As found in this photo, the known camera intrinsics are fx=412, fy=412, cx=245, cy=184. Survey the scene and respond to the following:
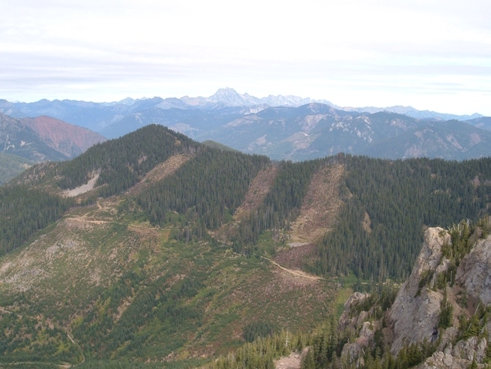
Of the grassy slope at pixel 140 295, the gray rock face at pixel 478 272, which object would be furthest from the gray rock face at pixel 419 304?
the grassy slope at pixel 140 295

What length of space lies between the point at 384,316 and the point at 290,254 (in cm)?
9679

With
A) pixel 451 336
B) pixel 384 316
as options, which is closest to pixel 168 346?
pixel 384 316

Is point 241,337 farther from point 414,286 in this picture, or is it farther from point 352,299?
point 414,286

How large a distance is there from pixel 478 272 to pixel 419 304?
10070mm

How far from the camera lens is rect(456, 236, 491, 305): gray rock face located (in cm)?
6103

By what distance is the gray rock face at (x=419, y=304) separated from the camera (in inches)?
2436

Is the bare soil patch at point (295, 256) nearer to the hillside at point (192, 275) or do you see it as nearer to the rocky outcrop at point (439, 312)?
the hillside at point (192, 275)

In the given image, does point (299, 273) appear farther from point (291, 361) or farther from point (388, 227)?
point (291, 361)

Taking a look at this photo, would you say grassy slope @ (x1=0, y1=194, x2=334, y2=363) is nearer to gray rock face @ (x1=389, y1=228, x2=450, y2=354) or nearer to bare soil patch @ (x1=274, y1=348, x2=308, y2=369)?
bare soil patch @ (x1=274, y1=348, x2=308, y2=369)

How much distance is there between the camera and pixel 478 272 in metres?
63.2

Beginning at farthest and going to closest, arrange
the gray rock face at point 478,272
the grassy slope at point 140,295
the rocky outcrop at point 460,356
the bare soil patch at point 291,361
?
1. the grassy slope at point 140,295
2. the bare soil patch at point 291,361
3. the gray rock face at point 478,272
4. the rocky outcrop at point 460,356

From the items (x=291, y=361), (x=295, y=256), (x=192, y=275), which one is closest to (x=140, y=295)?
(x=192, y=275)

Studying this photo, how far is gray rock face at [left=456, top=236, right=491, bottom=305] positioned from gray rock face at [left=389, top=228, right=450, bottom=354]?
4.48m

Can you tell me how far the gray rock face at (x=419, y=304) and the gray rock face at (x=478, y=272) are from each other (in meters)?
4.48
